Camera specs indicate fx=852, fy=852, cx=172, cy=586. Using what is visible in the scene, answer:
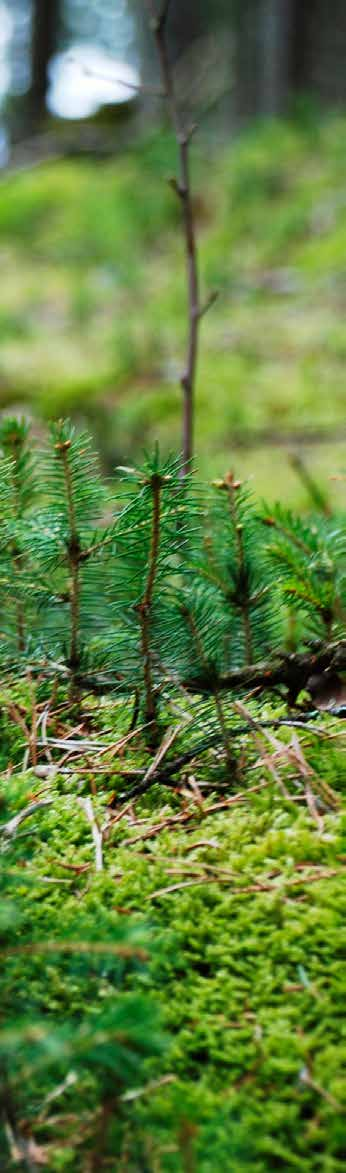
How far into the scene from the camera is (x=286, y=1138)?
724 mm

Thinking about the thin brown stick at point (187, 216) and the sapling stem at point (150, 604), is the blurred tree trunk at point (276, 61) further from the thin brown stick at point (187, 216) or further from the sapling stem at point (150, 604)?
the sapling stem at point (150, 604)

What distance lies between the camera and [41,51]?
47.0 ft

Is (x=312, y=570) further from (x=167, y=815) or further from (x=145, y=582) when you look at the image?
(x=167, y=815)

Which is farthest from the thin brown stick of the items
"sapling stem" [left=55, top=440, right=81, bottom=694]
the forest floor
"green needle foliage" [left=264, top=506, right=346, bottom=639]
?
the forest floor

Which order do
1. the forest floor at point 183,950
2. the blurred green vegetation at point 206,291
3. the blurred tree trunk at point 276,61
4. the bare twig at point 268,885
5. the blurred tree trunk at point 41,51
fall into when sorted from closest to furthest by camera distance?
the forest floor at point 183,950
the bare twig at point 268,885
the blurred green vegetation at point 206,291
the blurred tree trunk at point 276,61
the blurred tree trunk at point 41,51

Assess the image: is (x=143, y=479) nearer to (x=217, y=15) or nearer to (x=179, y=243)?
(x=179, y=243)

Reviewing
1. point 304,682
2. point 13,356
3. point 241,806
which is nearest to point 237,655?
point 304,682

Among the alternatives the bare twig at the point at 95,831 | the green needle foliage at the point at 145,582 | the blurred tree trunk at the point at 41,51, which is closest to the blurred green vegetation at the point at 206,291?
the green needle foliage at the point at 145,582

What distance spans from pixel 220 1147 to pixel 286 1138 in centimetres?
6

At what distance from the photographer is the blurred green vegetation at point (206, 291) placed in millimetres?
4484

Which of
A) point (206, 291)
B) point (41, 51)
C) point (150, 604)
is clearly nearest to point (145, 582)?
point (150, 604)

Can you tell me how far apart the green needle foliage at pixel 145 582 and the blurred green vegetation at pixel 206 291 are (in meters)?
1.64

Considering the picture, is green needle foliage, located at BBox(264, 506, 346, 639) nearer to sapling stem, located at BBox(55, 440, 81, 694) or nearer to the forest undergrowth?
the forest undergrowth

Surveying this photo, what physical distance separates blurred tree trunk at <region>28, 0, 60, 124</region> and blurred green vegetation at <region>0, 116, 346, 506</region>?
4499mm
